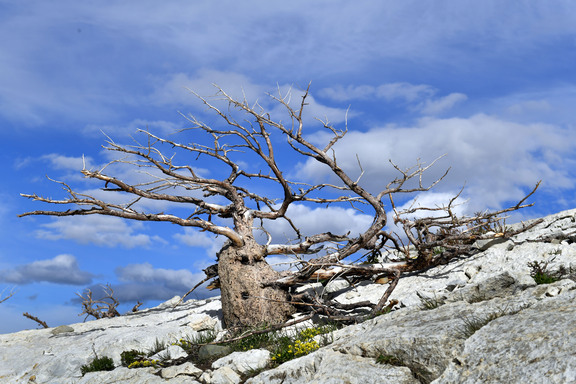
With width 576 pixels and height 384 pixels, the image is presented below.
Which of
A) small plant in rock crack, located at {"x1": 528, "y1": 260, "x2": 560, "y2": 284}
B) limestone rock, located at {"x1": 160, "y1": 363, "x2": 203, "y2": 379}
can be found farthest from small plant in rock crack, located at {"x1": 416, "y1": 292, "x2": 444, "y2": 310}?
limestone rock, located at {"x1": 160, "y1": 363, "x2": 203, "y2": 379}

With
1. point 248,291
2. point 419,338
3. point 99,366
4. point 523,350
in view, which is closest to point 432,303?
point 419,338

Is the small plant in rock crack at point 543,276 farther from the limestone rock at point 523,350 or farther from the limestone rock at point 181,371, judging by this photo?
the limestone rock at point 181,371

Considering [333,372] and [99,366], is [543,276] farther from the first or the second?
[99,366]

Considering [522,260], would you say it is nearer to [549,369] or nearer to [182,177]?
[549,369]

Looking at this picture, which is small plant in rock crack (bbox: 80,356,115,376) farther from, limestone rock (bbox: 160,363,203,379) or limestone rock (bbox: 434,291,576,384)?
limestone rock (bbox: 434,291,576,384)

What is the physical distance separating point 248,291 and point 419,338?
20.7 ft

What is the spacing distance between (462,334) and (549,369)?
4.62 feet

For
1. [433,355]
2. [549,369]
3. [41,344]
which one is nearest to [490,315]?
[433,355]

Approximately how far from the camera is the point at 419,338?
260 inches

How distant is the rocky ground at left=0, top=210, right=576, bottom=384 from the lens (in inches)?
223

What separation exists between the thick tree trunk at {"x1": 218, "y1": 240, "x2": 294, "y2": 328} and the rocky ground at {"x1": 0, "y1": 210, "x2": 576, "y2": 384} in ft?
3.38

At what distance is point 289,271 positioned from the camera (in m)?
13.0

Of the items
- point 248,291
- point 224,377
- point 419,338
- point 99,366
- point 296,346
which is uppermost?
point 248,291

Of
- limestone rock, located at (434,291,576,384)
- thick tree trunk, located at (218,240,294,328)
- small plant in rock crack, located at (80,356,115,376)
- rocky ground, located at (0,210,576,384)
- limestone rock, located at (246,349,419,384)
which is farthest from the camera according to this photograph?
thick tree trunk, located at (218,240,294,328)
